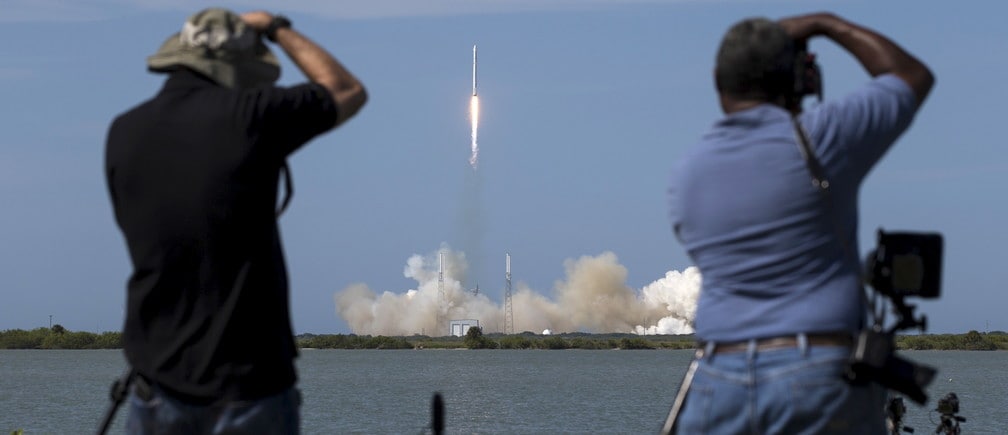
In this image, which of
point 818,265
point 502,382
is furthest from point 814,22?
point 502,382

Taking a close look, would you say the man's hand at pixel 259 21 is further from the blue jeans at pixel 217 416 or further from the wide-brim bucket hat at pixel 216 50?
the blue jeans at pixel 217 416

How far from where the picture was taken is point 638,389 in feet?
408

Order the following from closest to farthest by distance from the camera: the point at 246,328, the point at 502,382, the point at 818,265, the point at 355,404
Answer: the point at 818,265
the point at 246,328
the point at 355,404
the point at 502,382

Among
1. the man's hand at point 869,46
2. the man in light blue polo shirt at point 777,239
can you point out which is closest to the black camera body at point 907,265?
the man in light blue polo shirt at point 777,239

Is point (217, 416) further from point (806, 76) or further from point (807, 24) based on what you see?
point (807, 24)

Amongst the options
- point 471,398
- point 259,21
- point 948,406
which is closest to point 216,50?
point 259,21

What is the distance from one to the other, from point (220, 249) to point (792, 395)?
6.84ft

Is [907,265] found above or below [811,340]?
above

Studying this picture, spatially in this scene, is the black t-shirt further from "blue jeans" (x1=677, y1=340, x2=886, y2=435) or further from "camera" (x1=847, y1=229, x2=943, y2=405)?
"camera" (x1=847, y1=229, x2=943, y2=405)

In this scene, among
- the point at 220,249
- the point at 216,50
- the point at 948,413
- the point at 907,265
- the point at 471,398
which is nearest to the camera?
the point at 907,265

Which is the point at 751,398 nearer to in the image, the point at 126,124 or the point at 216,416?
the point at 216,416

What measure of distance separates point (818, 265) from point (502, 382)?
452 feet

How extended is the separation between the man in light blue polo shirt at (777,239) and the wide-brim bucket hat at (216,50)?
69.0 inches

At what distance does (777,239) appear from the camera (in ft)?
17.2
